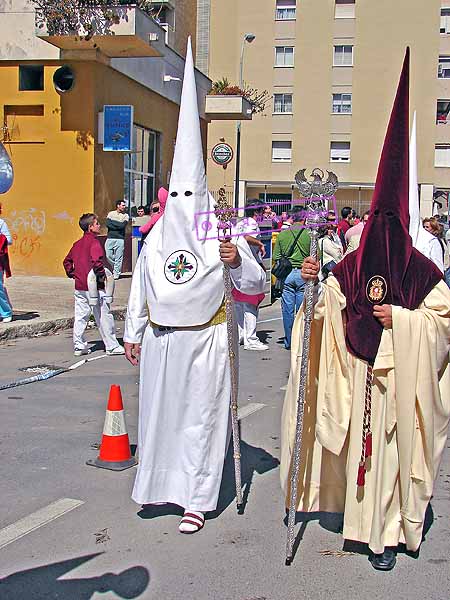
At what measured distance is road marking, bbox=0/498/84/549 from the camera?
440 centimetres

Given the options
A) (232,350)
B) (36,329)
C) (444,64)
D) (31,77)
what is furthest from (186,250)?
(444,64)

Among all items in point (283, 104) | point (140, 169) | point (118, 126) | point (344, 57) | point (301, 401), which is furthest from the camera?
point (283, 104)

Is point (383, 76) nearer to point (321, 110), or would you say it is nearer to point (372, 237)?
point (321, 110)

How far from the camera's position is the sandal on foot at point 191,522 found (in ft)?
14.5

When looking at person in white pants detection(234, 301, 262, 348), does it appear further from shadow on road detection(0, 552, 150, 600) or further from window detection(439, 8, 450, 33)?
window detection(439, 8, 450, 33)

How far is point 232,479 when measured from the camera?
5352 mm

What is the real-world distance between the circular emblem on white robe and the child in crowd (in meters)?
5.51

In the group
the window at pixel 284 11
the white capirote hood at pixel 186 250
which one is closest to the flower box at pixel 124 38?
the white capirote hood at pixel 186 250

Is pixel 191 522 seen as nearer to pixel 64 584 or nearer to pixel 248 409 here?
pixel 64 584

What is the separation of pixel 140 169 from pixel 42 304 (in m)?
8.53

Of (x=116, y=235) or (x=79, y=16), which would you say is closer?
(x=79, y=16)

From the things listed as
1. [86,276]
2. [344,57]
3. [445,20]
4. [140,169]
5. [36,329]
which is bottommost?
[36,329]

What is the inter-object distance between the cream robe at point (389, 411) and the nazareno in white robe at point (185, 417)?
464 millimetres

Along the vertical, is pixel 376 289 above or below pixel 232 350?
above
